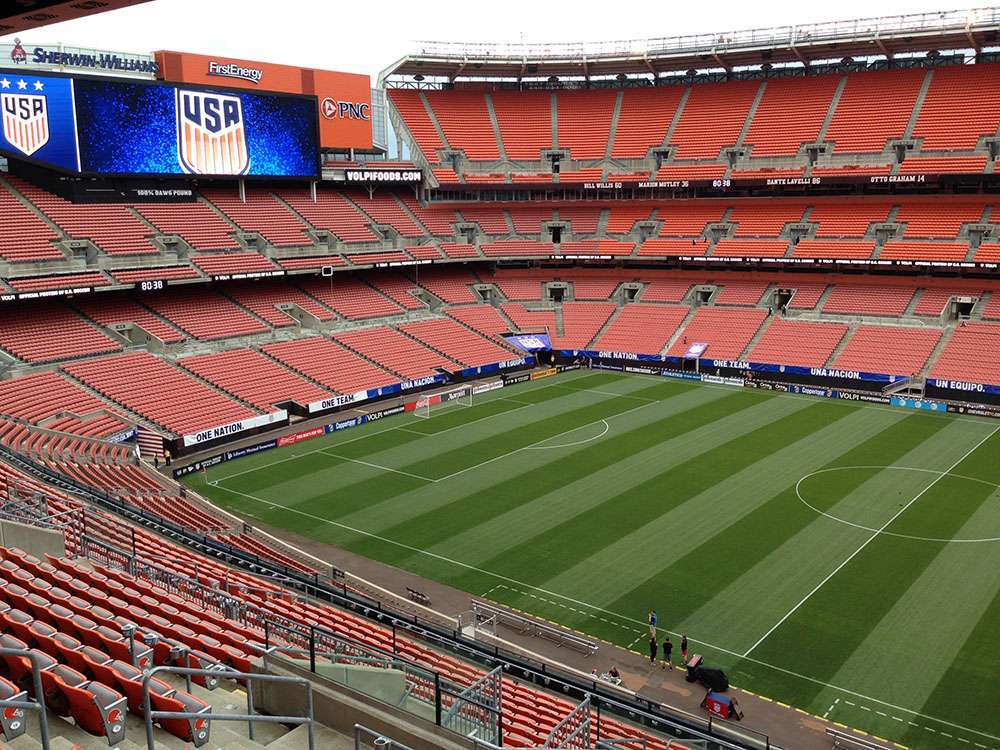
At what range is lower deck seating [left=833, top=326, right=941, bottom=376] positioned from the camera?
167 ft

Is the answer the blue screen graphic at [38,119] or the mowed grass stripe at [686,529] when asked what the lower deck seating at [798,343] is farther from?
the blue screen graphic at [38,119]

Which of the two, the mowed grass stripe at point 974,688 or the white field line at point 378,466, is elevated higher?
the white field line at point 378,466

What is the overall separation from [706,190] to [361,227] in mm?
27125

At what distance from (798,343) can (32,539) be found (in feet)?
160

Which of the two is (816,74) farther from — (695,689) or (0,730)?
(0,730)

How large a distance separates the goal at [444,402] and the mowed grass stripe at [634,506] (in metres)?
15.8

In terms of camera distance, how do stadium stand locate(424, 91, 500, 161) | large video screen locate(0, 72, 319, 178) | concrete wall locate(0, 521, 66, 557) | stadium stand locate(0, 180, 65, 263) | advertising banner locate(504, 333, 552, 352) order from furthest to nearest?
1. stadium stand locate(424, 91, 500, 161)
2. advertising banner locate(504, 333, 552, 352)
3. large video screen locate(0, 72, 319, 178)
4. stadium stand locate(0, 180, 65, 263)
5. concrete wall locate(0, 521, 66, 557)

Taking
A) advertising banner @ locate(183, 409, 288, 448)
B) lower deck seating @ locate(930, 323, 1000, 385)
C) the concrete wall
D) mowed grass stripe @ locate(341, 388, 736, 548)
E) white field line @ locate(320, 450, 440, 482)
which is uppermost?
the concrete wall

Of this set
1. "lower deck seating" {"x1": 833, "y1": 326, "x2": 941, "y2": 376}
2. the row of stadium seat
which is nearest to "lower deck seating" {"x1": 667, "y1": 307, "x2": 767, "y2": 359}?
"lower deck seating" {"x1": 833, "y1": 326, "x2": 941, "y2": 376}

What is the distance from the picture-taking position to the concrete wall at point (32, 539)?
53.2ft

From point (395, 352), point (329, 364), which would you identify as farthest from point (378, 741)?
point (395, 352)

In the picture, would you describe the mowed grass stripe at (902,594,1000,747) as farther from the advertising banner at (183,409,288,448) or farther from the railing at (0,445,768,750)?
the advertising banner at (183,409,288,448)

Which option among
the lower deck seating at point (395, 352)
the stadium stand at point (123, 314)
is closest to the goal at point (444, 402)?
the lower deck seating at point (395, 352)

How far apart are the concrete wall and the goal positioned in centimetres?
3083
